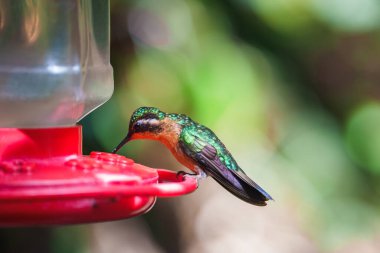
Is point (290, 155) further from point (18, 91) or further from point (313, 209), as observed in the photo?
point (18, 91)

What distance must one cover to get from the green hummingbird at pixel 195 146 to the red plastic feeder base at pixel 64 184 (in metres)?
0.82

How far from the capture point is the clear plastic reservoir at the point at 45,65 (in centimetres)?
291

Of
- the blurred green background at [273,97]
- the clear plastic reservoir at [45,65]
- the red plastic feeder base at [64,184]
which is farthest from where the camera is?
the blurred green background at [273,97]

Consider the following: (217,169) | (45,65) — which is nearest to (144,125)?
(217,169)

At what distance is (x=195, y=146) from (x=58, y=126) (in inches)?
38.6

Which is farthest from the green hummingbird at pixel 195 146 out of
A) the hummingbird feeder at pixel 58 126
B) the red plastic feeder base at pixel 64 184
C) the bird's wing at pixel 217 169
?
the red plastic feeder base at pixel 64 184

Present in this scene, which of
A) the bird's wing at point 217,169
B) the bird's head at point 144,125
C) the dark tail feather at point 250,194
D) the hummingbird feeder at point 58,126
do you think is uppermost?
the hummingbird feeder at point 58,126

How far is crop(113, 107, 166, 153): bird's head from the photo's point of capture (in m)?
3.57

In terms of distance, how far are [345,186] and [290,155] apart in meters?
0.34

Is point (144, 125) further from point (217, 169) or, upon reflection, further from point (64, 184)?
point (64, 184)

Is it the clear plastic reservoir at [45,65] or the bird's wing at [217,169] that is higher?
the clear plastic reservoir at [45,65]

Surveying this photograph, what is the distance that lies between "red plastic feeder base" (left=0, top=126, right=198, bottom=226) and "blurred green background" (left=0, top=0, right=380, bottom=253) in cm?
168

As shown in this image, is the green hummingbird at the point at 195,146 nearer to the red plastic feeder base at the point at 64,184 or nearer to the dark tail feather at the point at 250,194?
the dark tail feather at the point at 250,194

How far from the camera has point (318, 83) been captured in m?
4.80
